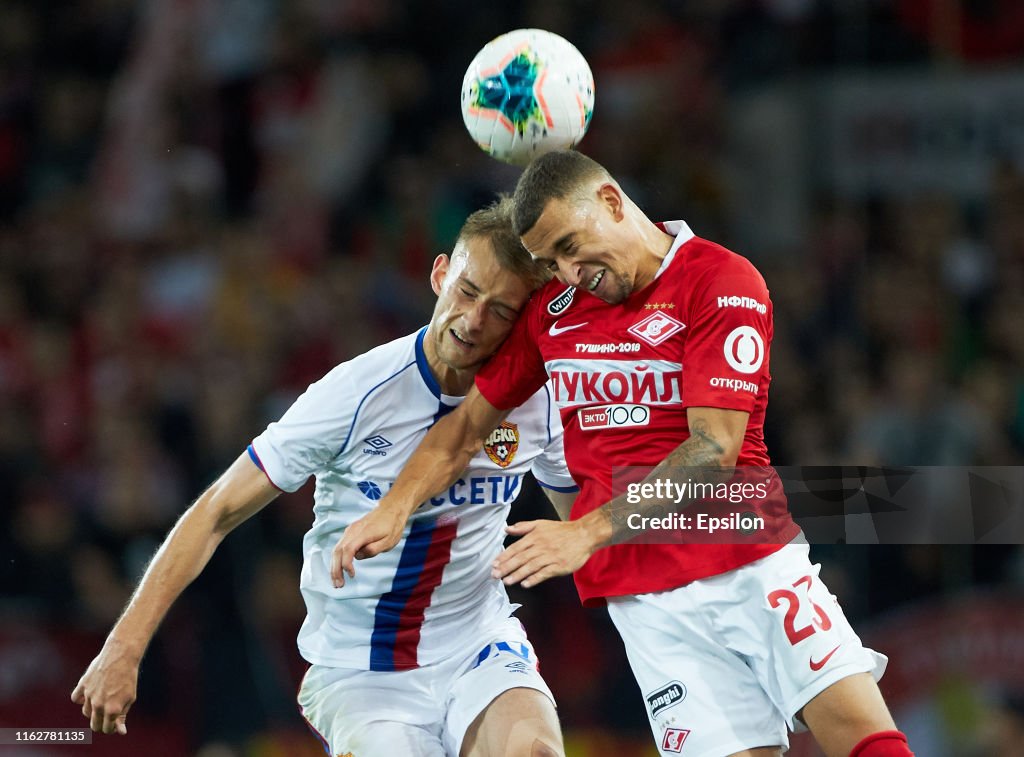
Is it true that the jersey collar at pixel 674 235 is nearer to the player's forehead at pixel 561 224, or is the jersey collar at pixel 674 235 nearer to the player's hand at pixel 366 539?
the player's forehead at pixel 561 224

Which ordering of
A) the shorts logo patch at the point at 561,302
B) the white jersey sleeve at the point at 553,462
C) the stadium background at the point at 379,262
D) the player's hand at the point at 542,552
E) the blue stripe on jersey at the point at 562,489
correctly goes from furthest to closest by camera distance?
1. the stadium background at the point at 379,262
2. the blue stripe on jersey at the point at 562,489
3. the white jersey sleeve at the point at 553,462
4. the shorts logo patch at the point at 561,302
5. the player's hand at the point at 542,552

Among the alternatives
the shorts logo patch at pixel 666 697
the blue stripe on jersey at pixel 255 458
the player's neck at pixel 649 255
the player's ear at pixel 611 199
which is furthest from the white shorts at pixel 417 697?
the player's ear at pixel 611 199

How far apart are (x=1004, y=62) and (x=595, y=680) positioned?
12.4ft

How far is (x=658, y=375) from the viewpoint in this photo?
12.0 ft

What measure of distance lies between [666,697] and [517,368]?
0.98 meters

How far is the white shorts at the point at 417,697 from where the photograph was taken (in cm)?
399

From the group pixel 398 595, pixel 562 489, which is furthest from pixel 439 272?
pixel 398 595

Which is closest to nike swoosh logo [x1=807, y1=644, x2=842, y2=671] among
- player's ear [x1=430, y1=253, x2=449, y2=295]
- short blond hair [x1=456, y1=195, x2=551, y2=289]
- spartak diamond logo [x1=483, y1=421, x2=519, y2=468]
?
spartak diamond logo [x1=483, y1=421, x2=519, y2=468]

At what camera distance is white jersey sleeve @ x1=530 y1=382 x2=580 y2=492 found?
4348 mm

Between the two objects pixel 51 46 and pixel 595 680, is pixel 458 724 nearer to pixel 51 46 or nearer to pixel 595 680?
pixel 595 680

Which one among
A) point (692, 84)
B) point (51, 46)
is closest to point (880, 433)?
point (692, 84)

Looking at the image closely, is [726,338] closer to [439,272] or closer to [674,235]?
[674,235]

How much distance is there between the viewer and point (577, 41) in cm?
830

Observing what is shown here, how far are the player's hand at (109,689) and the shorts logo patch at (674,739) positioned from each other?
1.43 meters
